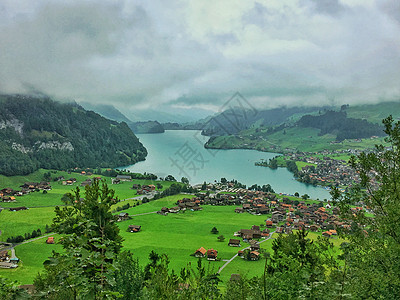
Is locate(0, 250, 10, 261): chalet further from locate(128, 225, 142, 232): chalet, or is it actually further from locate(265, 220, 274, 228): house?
locate(265, 220, 274, 228): house

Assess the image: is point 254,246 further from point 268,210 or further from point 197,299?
point 197,299

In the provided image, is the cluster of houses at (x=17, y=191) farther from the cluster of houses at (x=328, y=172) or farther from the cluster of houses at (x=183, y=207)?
the cluster of houses at (x=328, y=172)

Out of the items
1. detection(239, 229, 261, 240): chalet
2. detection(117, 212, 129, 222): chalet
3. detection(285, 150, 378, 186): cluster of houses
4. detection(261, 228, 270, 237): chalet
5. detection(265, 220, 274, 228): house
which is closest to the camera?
detection(239, 229, 261, 240): chalet

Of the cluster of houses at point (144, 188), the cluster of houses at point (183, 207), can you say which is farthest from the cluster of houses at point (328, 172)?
the cluster of houses at point (144, 188)

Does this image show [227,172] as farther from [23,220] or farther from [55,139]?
[55,139]

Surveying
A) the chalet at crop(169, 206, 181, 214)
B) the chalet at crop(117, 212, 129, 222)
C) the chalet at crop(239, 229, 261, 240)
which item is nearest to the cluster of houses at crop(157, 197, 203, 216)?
the chalet at crop(169, 206, 181, 214)

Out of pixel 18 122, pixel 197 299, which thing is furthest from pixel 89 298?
pixel 18 122

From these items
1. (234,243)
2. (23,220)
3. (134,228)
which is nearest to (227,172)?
(134,228)
